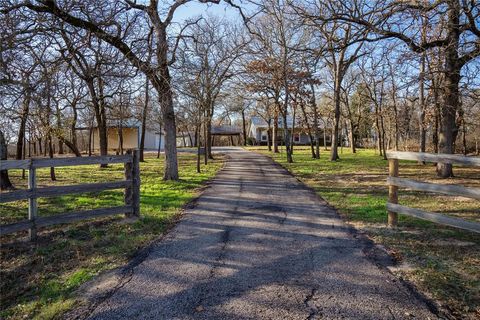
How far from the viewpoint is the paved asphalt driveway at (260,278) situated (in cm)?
327

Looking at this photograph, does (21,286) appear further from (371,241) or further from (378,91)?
(378,91)

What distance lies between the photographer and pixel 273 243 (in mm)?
5398

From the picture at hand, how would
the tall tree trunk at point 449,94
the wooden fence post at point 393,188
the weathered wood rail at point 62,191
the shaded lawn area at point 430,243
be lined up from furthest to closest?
the tall tree trunk at point 449,94, the wooden fence post at point 393,188, the weathered wood rail at point 62,191, the shaded lawn area at point 430,243

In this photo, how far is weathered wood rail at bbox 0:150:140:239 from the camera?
545 cm

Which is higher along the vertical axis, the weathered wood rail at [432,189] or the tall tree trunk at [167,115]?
the tall tree trunk at [167,115]

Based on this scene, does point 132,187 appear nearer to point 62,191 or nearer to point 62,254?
point 62,191

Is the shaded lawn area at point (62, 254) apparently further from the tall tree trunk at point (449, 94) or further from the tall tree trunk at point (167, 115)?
the tall tree trunk at point (449, 94)

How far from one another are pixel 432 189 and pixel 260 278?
10.8ft

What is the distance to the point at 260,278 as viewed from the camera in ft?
13.1

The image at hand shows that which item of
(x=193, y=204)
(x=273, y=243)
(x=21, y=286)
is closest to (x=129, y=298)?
Result: (x=21, y=286)

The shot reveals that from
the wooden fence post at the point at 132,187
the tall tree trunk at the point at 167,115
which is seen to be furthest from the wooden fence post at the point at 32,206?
the tall tree trunk at the point at 167,115

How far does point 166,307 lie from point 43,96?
761 centimetres

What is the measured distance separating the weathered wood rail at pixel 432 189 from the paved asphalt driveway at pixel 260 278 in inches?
42.4

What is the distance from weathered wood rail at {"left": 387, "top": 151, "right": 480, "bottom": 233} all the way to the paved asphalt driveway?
1.08 metres
